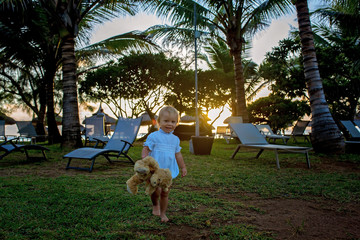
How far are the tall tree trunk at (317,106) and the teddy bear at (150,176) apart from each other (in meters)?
6.23

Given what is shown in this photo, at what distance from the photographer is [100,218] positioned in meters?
2.21

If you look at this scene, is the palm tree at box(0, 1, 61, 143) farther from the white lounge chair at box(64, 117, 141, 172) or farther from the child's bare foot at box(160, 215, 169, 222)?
the child's bare foot at box(160, 215, 169, 222)

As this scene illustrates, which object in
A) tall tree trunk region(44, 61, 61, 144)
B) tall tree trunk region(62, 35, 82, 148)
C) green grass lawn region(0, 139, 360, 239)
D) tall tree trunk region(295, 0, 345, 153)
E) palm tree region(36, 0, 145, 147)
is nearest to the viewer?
green grass lawn region(0, 139, 360, 239)

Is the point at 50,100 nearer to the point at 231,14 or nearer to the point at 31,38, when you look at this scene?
the point at 31,38

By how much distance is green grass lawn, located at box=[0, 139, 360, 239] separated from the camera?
1968mm

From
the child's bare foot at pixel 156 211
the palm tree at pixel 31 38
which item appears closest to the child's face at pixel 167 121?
the child's bare foot at pixel 156 211

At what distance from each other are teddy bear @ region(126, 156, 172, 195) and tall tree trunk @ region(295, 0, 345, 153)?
623 centimetres

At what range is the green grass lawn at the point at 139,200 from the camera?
6.46ft

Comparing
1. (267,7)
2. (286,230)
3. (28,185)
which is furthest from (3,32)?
(286,230)

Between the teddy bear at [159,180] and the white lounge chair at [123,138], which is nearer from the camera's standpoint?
the teddy bear at [159,180]

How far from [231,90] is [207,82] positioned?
7.18 ft

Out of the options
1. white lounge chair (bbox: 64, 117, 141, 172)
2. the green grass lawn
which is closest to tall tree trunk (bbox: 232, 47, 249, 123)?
white lounge chair (bbox: 64, 117, 141, 172)

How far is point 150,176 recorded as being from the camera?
6.79 feet

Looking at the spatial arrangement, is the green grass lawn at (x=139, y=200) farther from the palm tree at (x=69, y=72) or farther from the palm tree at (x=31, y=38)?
the palm tree at (x=31, y=38)
